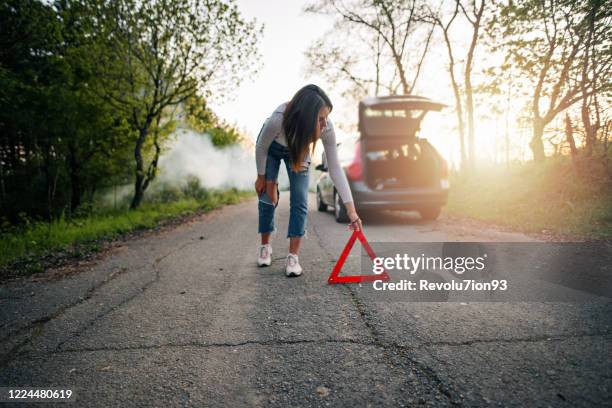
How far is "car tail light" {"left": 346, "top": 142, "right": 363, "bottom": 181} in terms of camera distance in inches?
231

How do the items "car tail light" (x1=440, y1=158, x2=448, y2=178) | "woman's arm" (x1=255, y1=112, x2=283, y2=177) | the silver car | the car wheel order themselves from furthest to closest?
the car wheel < "car tail light" (x1=440, y1=158, x2=448, y2=178) < the silver car < "woman's arm" (x1=255, y1=112, x2=283, y2=177)

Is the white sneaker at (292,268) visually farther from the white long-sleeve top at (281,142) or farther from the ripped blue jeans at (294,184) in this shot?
the white long-sleeve top at (281,142)

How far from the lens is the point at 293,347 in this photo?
1.70m

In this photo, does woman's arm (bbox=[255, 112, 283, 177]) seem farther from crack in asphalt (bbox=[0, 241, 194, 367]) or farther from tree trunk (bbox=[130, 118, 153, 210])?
tree trunk (bbox=[130, 118, 153, 210])

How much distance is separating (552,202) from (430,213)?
2.24 m

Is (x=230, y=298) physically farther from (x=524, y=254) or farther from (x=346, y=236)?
(x=524, y=254)

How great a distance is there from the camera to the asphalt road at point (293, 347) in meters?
1.32

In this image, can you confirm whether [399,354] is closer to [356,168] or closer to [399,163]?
[356,168]

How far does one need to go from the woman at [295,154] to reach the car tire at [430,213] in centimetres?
394

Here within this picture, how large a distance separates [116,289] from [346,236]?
3221 millimetres

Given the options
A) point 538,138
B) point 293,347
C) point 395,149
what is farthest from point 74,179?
point 538,138

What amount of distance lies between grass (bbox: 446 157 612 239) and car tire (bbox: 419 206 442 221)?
87 cm

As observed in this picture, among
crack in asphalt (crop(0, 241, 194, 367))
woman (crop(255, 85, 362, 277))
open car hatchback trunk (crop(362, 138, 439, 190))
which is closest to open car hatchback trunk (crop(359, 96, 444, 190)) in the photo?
open car hatchback trunk (crop(362, 138, 439, 190))

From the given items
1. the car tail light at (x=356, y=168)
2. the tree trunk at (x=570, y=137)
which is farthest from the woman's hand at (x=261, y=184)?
the tree trunk at (x=570, y=137)
